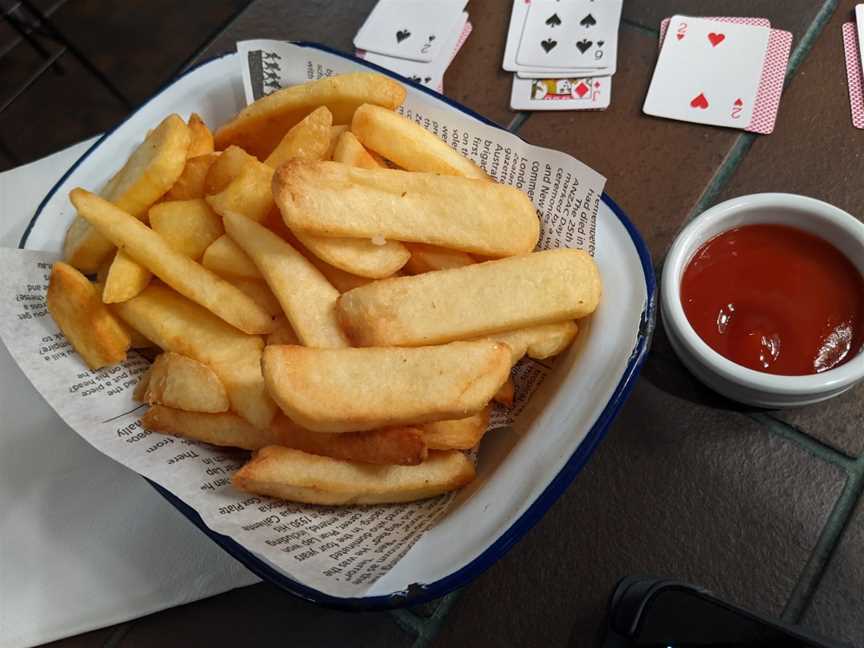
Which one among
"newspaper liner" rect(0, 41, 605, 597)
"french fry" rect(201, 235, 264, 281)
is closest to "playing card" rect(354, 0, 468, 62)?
"newspaper liner" rect(0, 41, 605, 597)

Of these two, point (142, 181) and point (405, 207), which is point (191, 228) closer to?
point (142, 181)

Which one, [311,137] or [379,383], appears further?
[311,137]

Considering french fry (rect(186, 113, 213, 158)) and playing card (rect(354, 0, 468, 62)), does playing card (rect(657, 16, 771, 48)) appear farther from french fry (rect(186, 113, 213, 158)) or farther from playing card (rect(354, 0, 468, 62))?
french fry (rect(186, 113, 213, 158))

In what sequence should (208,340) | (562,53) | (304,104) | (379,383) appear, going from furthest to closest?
(562,53)
(304,104)
(208,340)
(379,383)

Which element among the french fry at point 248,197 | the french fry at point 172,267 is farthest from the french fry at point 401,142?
the french fry at point 172,267

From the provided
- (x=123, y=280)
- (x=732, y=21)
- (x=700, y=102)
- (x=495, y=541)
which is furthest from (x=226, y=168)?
(x=732, y=21)

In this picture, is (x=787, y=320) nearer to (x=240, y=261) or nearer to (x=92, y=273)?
(x=240, y=261)
